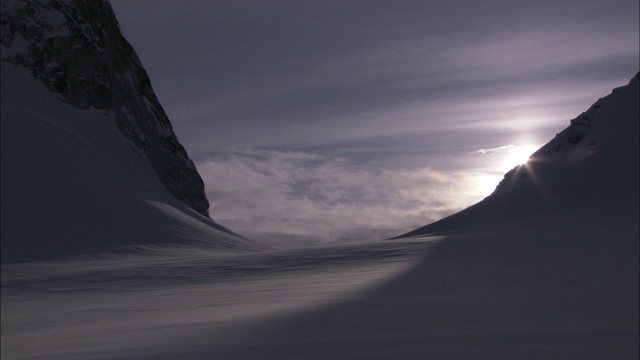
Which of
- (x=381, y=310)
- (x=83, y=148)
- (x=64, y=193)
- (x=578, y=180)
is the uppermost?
(x=83, y=148)

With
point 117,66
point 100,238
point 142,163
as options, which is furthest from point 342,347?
point 117,66

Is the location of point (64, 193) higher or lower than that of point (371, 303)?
higher

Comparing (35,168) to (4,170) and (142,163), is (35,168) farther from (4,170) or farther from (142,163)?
(142,163)

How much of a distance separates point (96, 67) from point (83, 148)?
2079 cm

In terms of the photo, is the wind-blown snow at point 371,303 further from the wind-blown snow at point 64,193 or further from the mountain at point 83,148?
the mountain at point 83,148

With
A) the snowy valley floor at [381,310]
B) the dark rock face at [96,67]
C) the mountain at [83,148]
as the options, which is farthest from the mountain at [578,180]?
the dark rock face at [96,67]

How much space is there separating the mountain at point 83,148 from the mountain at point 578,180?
19.7m

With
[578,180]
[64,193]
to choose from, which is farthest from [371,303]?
[64,193]

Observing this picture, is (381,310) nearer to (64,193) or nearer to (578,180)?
(578,180)

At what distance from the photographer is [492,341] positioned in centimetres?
489

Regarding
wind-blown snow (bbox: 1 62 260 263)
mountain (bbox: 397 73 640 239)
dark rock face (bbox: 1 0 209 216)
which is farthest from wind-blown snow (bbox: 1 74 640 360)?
dark rock face (bbox: 1 0 209 216)

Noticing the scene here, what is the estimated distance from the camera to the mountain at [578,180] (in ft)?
60.7

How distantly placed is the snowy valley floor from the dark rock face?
51416 mm

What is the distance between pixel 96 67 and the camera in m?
64.3
